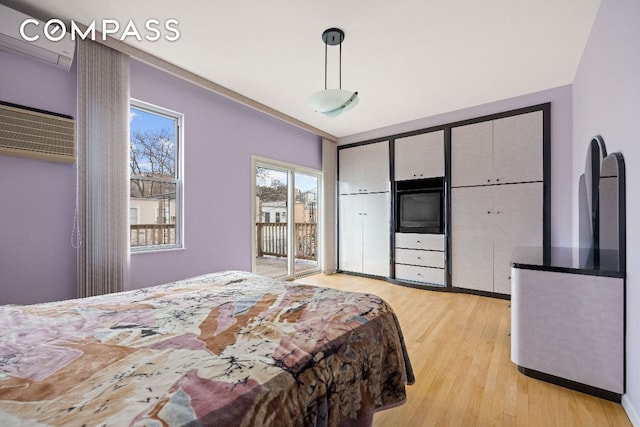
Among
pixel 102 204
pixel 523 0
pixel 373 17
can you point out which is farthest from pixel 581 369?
pixel 102 204

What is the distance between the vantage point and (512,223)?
3.60 metres

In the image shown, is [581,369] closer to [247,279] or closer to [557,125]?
[247,279]

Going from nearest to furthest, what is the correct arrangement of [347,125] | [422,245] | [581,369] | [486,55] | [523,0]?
[581,369]
[523,0]
[486,55]
[422,245]
[347,125]

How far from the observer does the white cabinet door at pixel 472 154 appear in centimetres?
377

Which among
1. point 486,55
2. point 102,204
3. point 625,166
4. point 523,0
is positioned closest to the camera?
point 625,166

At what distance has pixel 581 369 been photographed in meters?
1.76

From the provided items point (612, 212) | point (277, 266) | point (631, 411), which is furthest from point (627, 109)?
point (277, 266)

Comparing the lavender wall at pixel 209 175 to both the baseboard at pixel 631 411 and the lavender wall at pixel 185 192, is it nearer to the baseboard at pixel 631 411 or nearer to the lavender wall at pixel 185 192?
the lavender wall at pixel 185 192

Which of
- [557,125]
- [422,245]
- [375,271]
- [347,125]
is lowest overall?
[375,271]

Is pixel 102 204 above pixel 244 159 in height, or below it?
below

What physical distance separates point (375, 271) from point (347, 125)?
2527 millimetres

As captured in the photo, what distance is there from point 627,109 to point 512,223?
7.40 feet

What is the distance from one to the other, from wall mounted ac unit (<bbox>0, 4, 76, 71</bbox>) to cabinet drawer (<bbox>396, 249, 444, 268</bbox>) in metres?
4.44

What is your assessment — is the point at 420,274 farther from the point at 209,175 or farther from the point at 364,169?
the point at 209,175
